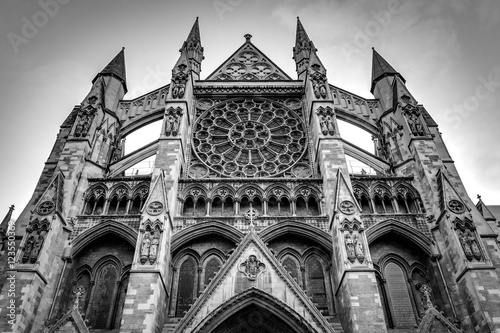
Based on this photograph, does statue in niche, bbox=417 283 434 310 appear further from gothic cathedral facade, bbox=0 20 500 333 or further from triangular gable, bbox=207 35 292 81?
triangular gable, bbox=207 35 292 81

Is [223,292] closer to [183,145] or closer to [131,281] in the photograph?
[131,281]

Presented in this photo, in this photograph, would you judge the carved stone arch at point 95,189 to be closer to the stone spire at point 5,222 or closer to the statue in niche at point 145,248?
the stone spire at point 5,222

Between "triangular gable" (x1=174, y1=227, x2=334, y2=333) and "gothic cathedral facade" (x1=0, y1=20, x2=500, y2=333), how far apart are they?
43 mm

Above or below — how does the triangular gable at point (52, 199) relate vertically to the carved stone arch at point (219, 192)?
below

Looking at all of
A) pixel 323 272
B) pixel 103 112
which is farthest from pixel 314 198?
pixel 103 112

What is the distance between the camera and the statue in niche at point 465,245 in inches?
532

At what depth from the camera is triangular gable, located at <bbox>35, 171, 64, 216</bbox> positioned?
14.5m

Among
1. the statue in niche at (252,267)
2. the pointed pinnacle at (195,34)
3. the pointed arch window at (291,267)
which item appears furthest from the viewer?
the pointed pinnacle at (195,34)

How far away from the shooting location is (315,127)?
18.3 m

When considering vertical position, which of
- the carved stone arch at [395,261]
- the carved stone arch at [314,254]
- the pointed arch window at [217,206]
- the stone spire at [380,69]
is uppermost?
the stone spire at [380,69]

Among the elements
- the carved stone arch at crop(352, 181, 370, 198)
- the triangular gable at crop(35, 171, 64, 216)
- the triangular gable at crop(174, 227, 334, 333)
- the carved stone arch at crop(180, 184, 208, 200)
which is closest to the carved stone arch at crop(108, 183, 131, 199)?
the triangular gable at crop(35, 171, 64, 216)

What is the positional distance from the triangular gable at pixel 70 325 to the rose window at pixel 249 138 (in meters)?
8.09

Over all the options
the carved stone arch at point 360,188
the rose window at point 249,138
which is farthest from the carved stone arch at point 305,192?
the rose window at point 249,138

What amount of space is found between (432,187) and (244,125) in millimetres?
9198
